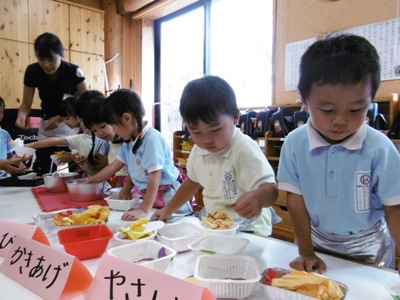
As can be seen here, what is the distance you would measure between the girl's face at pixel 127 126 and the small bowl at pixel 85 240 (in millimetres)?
626

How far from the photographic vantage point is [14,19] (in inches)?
133

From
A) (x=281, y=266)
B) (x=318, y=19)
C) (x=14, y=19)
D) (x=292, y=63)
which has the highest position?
(x=14, y=19)

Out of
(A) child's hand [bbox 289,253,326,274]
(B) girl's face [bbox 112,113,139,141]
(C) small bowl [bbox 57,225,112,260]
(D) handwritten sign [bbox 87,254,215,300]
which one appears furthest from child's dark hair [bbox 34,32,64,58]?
(A) child's hand [bbox 289,253,326,274]

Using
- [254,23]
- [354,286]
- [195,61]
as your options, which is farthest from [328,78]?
[195,61]

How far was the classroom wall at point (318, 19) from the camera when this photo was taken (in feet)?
7.28

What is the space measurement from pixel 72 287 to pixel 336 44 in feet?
2.43

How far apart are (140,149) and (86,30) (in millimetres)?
3204

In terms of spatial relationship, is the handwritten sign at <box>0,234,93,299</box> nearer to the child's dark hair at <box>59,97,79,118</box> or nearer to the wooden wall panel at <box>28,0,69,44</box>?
the child's dark hair at <box>59,97,79,118</box>

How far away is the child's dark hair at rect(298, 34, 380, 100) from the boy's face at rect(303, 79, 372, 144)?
0.04 feet

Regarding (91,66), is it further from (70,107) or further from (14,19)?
(70,107)

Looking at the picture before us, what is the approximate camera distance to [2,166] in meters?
1.80

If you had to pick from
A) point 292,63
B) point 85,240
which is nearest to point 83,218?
point 85,240

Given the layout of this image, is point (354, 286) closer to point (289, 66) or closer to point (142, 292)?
point (142, 292)

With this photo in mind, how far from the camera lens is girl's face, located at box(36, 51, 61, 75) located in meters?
1.98
